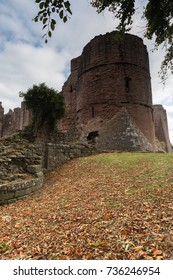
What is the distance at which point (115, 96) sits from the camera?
15.5 meters

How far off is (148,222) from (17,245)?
7.18 feet

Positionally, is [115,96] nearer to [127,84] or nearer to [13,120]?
[127,84]

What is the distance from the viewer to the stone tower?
14773mm

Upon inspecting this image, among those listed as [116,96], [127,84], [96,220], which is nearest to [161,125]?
[127,84]

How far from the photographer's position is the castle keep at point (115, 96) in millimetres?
14758

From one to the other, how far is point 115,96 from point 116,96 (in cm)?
8

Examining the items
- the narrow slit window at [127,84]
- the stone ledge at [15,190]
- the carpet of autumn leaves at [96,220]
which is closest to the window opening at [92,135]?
the narrow slit window at [127,84]

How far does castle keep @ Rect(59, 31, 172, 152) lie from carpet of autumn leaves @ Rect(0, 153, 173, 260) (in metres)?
8.07

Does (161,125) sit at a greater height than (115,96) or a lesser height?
greater

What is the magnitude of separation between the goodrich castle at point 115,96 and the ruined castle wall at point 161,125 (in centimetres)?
1507

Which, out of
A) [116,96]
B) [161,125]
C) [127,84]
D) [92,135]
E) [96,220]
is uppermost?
[127,84]

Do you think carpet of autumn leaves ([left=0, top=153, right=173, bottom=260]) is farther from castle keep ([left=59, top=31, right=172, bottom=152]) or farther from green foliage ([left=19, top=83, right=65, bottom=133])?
green foliage ([left=19, top=83, right=65, bottom=133])

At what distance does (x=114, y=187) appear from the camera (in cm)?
564

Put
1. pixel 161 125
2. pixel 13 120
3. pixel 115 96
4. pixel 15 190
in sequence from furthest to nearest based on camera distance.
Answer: pixel 13 120
pixel 161 125
pixel 115 96
pixel 15 190
